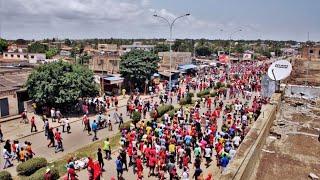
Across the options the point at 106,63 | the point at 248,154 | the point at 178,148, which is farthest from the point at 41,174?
the point at 106,63

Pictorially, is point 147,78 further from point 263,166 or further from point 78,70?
point 263,166

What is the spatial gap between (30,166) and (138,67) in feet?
79.8

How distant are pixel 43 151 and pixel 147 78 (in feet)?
71.6

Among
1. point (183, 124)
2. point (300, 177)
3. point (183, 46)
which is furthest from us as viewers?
point (183, 46)

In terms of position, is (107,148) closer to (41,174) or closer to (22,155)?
(41,174)


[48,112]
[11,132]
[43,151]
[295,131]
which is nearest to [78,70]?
[48,112]

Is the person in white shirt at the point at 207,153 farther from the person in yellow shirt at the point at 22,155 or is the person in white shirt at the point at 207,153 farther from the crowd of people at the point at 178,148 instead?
the person in yellow shirt at the point at 22,155

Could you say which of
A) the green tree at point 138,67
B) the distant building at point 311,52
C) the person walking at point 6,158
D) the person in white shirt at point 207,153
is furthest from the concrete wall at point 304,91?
the distant building at point 311,52

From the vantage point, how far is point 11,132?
24.0m

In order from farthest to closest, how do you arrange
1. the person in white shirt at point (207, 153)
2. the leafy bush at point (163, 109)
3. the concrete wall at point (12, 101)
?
1. the leafy bush at point (163, 109)
2. the concrete wall at point (12, 101)
3. the person in white shirt at point (207, 153)

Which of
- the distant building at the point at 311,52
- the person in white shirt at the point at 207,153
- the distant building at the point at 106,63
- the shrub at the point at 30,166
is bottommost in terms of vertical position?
the shrub at the point at 30,166

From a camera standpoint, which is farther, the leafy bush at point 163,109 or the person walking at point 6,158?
the leafy bush at point 163,109

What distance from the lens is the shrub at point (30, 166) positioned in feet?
53.6

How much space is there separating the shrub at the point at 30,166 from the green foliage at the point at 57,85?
34.8ft
